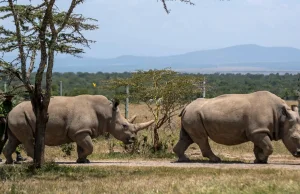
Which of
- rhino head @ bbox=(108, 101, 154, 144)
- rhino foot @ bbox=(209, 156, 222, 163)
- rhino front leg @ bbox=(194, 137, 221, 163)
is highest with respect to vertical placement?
rhino head @ bbox=(108, 101, 154, 144)

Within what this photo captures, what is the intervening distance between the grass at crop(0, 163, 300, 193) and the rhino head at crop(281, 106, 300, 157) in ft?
9.37

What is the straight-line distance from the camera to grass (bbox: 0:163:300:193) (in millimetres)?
12812

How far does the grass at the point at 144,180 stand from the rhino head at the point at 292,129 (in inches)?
112

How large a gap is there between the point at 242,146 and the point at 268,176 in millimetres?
9753

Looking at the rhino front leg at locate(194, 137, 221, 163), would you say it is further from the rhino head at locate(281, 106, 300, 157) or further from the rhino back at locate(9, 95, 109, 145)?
the rhino back at locate(9, 95, 109, 145)

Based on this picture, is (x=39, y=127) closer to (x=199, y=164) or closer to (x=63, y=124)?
(x=63, y=124)

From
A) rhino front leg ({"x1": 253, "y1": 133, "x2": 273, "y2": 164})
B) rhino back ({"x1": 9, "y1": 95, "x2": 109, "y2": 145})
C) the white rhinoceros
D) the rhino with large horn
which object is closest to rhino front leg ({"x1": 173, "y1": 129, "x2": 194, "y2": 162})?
the white rhinoceros

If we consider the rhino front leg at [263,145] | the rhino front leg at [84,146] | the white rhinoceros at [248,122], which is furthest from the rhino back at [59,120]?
the rhino front leg at [263,145]

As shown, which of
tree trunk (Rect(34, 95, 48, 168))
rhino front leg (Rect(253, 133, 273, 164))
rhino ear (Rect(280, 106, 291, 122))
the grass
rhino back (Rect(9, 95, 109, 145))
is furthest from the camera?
rhino back (Rect(9, 95, 109, 145))

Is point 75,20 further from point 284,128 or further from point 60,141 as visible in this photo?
point 284,128

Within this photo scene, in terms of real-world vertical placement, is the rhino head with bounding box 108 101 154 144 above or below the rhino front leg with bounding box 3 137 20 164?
above

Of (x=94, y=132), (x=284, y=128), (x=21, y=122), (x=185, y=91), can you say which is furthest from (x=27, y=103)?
(x=284, y=128)

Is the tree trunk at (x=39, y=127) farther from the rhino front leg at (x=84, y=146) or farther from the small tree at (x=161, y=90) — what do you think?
the small tree at (x=161, y=90)

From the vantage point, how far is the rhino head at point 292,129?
19000 millimetres
